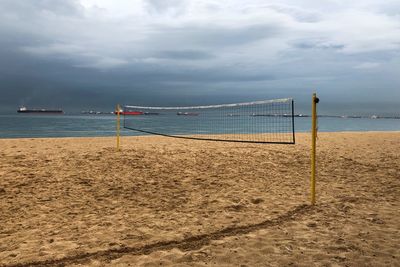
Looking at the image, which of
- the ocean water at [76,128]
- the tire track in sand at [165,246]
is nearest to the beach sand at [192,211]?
the tire track in sand at [165,246]

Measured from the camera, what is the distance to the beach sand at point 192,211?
4.27 meters


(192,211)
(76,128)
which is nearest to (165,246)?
(192,211)

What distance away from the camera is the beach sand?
14.0 feet

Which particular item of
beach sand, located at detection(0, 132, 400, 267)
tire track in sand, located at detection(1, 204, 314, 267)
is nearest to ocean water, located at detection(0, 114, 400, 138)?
beach sand, located at detection(0, 132, 400, 267)

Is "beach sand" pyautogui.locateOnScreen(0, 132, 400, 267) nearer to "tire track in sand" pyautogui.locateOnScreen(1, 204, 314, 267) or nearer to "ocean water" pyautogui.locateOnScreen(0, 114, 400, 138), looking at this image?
"tire track in sand" pyautogui.locateOnScreen(1, 204, 314, 267)

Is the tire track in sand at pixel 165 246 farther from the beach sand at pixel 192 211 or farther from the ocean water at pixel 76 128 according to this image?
the ocean water at pixel 76 128

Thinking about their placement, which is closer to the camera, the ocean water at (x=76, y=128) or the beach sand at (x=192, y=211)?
the beach sand at (x=192, y=211)

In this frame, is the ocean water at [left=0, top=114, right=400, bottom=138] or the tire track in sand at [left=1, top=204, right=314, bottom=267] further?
the ocean water at [left=0, top=114, right=400, bottom=138]

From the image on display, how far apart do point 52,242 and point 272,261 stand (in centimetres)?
293

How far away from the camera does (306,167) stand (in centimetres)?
1077

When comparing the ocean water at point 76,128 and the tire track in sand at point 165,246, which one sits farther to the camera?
the ocean water at point 76,128

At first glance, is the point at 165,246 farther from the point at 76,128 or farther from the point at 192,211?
the point at 76,128

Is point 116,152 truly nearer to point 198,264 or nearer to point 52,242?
point 52,242

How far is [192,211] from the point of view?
6344mm
